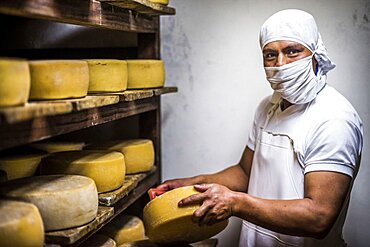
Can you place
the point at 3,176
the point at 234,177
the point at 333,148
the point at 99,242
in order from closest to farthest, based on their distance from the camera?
1. the point at 3,176
2. the point at 333,148
3. the point at 99,242
4. the point at 234,177

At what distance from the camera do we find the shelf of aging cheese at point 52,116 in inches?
53.4

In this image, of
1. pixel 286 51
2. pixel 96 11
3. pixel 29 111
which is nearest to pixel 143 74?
pixel 96 11

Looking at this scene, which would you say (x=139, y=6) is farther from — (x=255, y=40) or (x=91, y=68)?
(x=255, y=40)

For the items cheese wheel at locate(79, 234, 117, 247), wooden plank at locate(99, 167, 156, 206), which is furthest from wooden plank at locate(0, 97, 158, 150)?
cheese wheel at locate(79, 234, 117, 247)

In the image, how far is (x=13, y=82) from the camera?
1346mm

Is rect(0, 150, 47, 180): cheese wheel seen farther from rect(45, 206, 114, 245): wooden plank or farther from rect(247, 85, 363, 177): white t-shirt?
rect(247, 85, 363, 177): white t-shirt

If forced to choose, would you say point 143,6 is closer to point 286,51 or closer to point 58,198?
point 286,51

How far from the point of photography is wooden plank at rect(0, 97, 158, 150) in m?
1.44

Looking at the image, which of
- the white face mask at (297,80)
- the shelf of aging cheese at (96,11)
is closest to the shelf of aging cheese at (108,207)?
the shelf of aging cheese at (96,11)

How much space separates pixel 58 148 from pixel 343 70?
1.51 metres

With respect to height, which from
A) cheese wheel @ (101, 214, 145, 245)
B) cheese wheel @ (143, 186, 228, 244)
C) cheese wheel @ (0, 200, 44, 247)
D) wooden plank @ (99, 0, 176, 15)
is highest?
wooden plank @ (99, 0, 176, 15)

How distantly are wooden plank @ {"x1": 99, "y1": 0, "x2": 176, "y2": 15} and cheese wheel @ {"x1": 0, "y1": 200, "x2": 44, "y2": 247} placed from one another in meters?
0.89

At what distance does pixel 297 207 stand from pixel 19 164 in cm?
110

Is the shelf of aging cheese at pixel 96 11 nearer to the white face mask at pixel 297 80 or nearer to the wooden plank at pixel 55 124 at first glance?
the wooden plank at pixel 55 124
